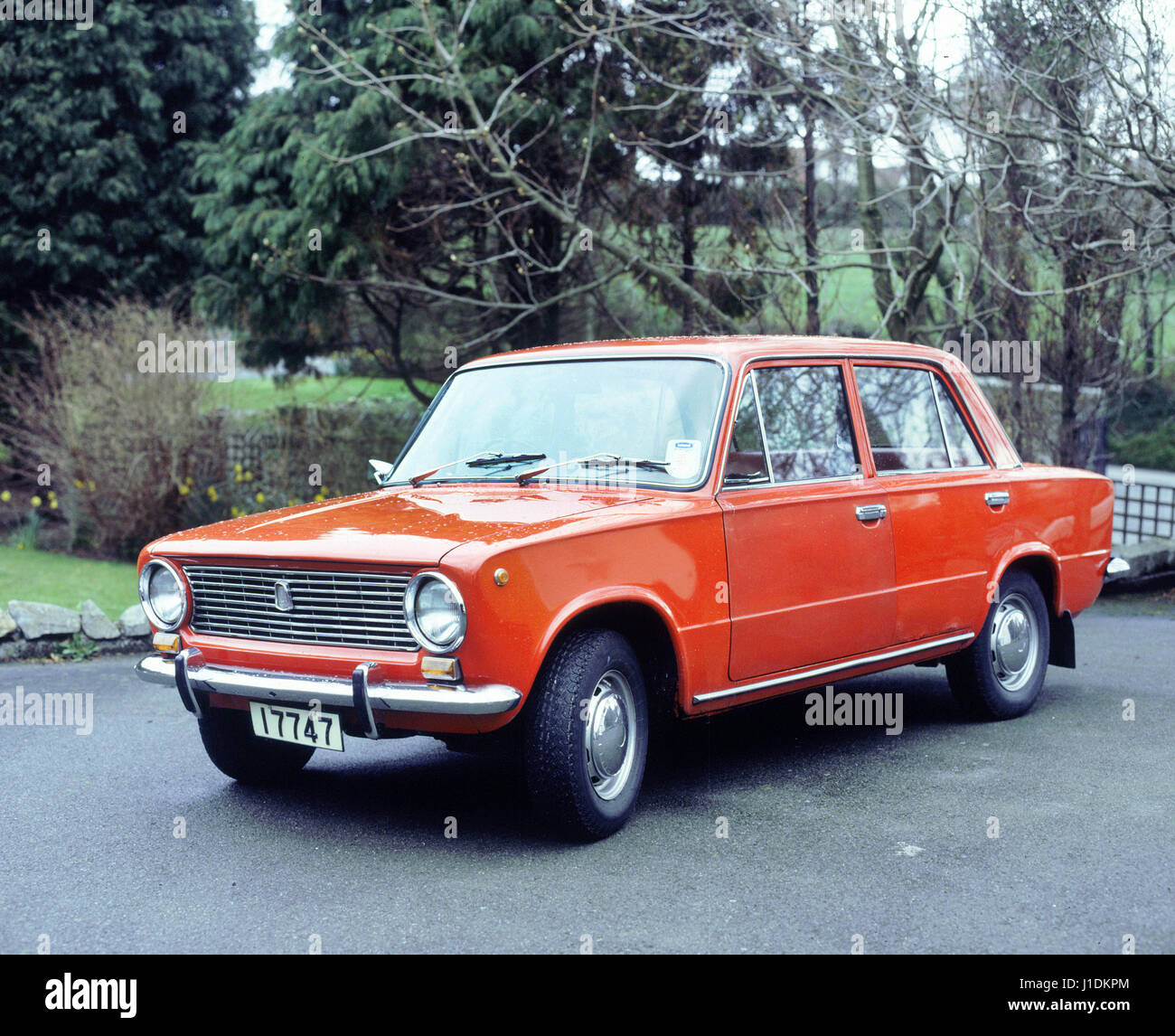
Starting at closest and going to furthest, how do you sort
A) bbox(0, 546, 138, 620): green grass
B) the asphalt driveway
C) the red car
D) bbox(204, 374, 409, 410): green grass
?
the asphalt driveway
the red car
bbox(0, 546, 138, 620): green grass
bbox(204, 374, 409, 410): green grass

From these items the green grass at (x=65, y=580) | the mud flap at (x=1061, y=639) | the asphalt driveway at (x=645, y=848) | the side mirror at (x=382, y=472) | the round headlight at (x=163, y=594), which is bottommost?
the asphalt driveway at (x=645, y=848)

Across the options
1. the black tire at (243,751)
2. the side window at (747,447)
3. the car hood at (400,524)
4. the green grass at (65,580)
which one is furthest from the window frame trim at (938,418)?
→ the green grass at (65,580)

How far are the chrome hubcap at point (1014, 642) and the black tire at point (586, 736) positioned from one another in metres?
2.52

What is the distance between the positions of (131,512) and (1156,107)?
9990mm

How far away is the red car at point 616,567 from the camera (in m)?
4.45

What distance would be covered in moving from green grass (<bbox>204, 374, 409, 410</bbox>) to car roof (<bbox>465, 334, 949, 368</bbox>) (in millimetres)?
8053

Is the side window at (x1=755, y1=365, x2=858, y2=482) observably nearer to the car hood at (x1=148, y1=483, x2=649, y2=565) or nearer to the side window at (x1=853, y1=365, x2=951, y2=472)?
the side window at (x1=853, y1=365, x2=951, y2=472)

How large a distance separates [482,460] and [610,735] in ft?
4.67

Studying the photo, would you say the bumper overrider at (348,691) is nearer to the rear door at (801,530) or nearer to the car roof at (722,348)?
the rear door at (801,530)

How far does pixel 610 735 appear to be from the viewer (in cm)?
479

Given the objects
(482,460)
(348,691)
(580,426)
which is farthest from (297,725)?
(580,426)

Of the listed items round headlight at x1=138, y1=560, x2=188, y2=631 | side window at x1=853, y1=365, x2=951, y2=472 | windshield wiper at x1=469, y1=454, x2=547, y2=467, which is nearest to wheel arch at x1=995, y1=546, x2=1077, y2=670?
side window at x1=853, y1=365, x2=951, y2=472

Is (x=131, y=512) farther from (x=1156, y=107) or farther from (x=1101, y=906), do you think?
(x=1101, y=906)

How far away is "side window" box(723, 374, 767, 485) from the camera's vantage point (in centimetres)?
530
